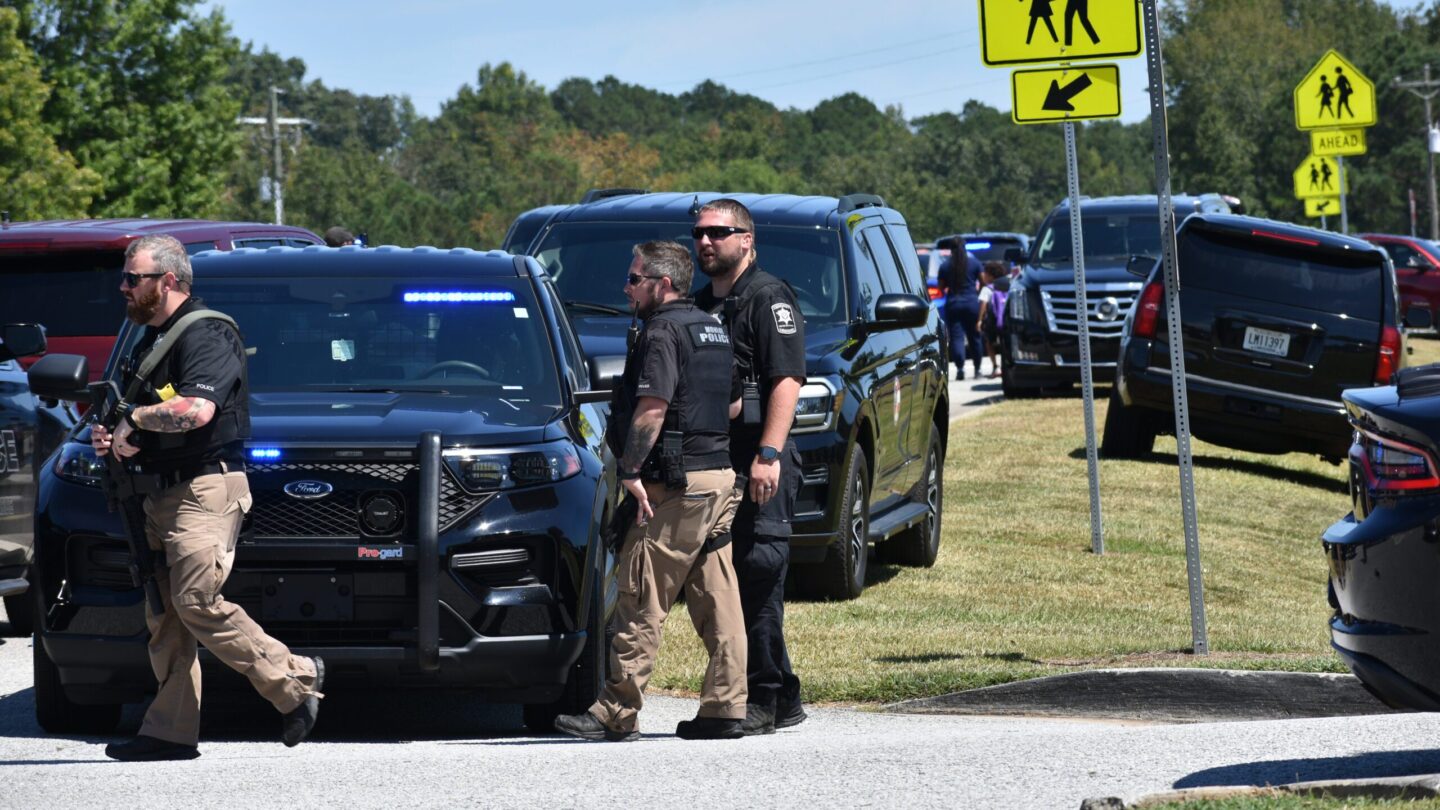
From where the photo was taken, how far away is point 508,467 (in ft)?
24.6

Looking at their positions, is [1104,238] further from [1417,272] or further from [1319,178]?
[1417,272]

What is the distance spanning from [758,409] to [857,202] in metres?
4.95

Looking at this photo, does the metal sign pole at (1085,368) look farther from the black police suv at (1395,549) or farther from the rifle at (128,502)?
the rifle at (128,502)

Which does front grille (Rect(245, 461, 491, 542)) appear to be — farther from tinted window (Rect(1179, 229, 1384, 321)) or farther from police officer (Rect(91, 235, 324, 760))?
tinted window (Rect(1179, 229, 1384, 321))

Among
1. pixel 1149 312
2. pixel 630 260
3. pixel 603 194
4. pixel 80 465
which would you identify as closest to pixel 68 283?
pixel 630 260

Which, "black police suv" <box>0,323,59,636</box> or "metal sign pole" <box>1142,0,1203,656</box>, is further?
"black police suv" <box>0,323,59,636</box>

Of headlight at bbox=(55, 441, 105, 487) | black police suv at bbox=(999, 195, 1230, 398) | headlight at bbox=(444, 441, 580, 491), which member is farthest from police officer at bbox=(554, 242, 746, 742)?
black police suv at bbox=(999, 195, 1230, 398)

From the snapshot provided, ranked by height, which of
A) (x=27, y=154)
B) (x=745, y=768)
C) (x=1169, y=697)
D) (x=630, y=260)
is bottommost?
(x=1169, y=697)

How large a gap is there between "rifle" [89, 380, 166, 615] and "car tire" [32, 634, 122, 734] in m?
0.87

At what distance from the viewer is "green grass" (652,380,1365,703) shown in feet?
31.1

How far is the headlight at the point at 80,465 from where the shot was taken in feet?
24.6

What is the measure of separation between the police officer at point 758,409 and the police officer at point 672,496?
0.13m

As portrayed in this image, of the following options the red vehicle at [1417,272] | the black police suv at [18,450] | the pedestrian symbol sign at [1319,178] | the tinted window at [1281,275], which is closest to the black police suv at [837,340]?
the black police suv at [18,450]

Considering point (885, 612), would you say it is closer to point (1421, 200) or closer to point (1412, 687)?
point (1412, 687)
